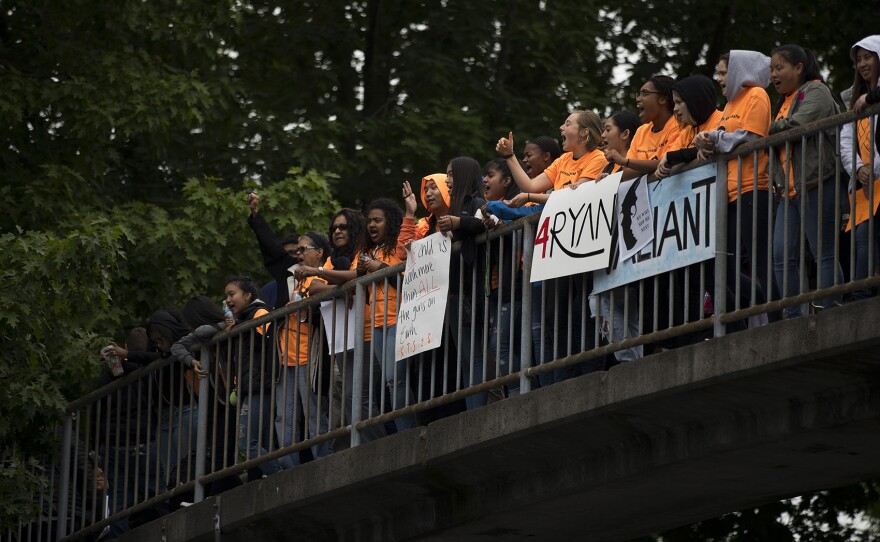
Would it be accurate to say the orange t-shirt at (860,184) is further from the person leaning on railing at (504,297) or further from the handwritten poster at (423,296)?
the handwritten poster at (423,296)

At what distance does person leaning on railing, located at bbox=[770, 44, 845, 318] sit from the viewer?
29.5 feet

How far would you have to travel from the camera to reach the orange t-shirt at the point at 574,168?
10.9 metres

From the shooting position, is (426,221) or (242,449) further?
(242,449)

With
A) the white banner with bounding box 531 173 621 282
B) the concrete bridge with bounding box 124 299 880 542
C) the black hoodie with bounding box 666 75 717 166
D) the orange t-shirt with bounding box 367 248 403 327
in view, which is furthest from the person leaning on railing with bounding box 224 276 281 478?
the black hoodie with bounding box 666 75 717 166

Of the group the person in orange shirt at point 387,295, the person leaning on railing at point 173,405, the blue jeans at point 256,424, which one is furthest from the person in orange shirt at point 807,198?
the person leaning on railing at point 173,405

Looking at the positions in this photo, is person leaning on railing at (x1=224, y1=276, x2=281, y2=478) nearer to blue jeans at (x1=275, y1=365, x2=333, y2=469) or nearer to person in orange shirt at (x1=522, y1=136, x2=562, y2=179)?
blue jeans at (x1=275, y1=365, x2=333, y2=469)

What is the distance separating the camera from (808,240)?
9180 millimetres

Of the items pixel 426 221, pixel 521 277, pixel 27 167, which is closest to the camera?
pixel 521 277

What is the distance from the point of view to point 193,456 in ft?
43.8

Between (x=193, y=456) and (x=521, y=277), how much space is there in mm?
3656

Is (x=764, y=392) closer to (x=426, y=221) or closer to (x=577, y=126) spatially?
(x=577, y=126)

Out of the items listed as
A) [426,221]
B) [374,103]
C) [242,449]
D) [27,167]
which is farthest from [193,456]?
[374,103]

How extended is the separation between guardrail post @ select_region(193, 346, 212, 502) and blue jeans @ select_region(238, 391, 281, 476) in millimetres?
371

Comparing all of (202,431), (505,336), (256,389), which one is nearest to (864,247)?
(505,336)
